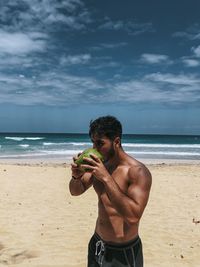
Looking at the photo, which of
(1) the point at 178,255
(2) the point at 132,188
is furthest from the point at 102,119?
(1) the point at 178,255

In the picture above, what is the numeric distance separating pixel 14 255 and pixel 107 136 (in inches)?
172

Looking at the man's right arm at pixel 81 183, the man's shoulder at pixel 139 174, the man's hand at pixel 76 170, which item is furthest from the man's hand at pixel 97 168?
the man's right arm at pixel 81 183

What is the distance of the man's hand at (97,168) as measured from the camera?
2756mm

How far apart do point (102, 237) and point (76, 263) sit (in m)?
3.15

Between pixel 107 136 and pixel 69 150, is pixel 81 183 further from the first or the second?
Result: pixel 69 150

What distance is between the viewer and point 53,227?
8391 mm

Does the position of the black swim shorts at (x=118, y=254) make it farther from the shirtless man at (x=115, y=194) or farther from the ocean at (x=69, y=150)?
the ocean at (x=69, y=150)

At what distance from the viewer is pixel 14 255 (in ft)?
21.4

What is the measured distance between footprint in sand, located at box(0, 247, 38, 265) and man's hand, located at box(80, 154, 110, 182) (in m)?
4.11

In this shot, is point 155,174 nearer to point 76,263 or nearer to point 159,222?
point 159,222

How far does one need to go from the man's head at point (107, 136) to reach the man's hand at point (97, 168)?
0.22 metres

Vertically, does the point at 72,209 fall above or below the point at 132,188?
below

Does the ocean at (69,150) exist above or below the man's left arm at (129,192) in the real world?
below

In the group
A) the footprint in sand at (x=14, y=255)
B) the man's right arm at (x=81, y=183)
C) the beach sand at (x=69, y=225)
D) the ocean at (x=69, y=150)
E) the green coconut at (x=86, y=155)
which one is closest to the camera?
the green coconut at (x=86, y=155)
